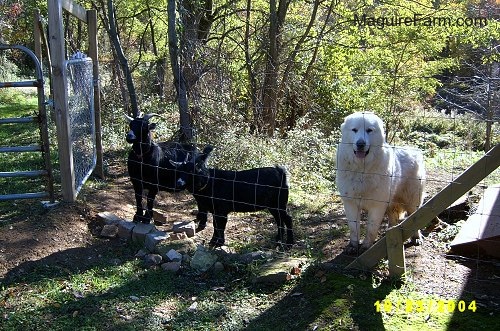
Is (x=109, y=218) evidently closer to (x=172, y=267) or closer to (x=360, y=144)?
(x=172, y=267)

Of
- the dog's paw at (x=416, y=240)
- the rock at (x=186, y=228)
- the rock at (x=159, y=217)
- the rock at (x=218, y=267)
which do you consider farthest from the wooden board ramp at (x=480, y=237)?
the rock at (x=159, y=217)

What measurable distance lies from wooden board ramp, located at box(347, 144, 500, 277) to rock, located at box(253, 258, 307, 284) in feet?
1.90

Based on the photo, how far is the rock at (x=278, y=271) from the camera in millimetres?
4973

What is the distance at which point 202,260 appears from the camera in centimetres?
541

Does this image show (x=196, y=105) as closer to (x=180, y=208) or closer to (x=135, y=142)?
(x=180, y=208)

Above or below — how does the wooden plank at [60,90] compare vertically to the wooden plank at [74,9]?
below

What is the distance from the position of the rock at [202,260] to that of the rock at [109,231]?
1262mm

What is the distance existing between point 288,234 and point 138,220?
2015mm

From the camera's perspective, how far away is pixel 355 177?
208 inches

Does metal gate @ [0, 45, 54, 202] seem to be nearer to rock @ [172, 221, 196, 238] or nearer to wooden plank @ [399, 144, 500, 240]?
rock @ [172, 221, 196, 238]

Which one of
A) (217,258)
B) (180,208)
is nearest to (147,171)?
(180,208)

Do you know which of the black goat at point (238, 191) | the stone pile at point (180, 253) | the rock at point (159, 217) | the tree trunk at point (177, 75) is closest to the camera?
the stone pile at point (180, 253)

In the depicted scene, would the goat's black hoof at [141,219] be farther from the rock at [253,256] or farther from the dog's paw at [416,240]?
the dog's paw at [416,240]
